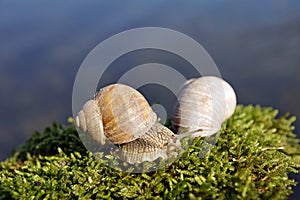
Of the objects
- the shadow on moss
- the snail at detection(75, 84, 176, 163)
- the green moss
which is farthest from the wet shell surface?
the shadow on moss

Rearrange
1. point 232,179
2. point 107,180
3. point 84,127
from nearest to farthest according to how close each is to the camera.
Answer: point 232,179
point 107,180
point 84,127

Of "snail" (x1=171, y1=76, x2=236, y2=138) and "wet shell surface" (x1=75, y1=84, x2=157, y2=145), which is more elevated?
"snail" (x1=171, y1=76, x2=236, y2=138)

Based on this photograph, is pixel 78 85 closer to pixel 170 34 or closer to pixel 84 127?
pixel 84 127

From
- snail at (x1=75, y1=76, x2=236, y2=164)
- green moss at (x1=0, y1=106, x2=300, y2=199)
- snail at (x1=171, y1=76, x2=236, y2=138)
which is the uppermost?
snail at (x1=171, y1=76, x2=236, y2=138)

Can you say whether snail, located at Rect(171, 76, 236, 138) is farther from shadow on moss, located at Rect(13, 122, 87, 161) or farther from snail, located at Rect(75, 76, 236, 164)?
shadow on moss, located at Rect(13, 122, 87, 161)

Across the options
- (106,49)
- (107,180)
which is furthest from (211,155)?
(106,49)

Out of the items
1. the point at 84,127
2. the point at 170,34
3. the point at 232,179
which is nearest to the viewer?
the point at 232,179

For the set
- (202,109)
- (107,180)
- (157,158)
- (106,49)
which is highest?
(106,49)

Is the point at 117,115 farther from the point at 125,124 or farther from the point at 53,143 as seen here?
the point at 53,143
